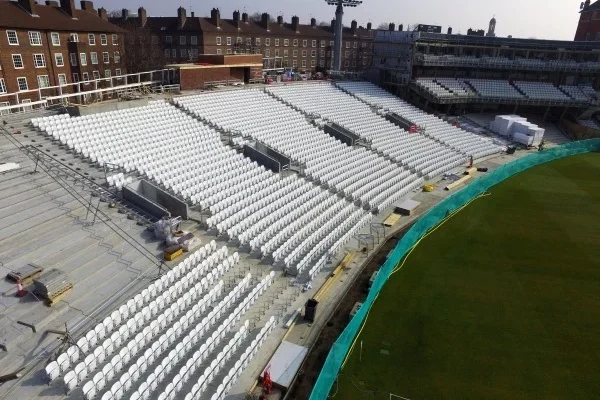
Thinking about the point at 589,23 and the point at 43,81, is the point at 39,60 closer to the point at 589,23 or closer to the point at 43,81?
the point at 43,81

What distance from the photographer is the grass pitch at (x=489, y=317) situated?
13461 mm

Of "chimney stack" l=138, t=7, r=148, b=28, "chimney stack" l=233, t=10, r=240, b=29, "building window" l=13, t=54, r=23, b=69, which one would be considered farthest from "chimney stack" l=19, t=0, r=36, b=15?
"chimney stack" l=233, t=10, r=240, b=29

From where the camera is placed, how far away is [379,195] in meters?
27.0

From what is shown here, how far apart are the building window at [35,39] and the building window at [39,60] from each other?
47.1 inches

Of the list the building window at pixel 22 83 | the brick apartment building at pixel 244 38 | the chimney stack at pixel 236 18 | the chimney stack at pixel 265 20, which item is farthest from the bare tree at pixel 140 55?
the chimney stack at pixel 265 20

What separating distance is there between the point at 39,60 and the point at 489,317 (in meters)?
52.1

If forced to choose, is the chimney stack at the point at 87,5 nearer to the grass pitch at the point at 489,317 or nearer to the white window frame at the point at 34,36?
Answer: the white window frame at the point at 34,36

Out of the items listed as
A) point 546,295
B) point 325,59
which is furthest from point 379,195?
point 325,59

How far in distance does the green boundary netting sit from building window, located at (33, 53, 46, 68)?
4640 cm

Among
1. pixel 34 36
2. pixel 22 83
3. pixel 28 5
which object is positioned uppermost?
pixel 28 5

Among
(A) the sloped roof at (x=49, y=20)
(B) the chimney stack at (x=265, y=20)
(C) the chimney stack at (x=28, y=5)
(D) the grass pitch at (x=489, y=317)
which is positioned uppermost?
(B) the chimney stack at (x=265, y=20)

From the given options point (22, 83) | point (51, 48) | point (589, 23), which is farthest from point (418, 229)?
point (589, 23)

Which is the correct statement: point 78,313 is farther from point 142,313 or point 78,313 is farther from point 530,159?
point 530,159

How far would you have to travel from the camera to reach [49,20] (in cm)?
4731
